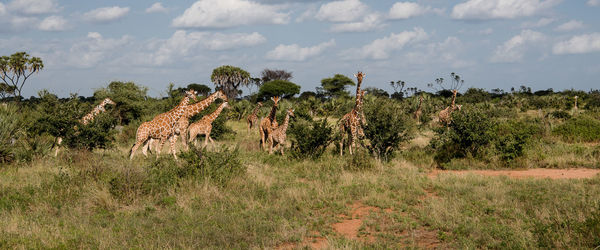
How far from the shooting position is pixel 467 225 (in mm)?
7027

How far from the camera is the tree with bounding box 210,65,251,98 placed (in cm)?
6444

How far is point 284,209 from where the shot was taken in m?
7.98

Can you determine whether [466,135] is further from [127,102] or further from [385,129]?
[127,102]

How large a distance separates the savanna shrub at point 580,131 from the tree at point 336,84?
44380 mm

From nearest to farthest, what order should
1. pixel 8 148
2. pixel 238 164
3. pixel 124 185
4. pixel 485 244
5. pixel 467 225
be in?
pixel 485 244 < pixel 467 225 < pixel 124 185 < pixel 238 164 < pixel 8 148

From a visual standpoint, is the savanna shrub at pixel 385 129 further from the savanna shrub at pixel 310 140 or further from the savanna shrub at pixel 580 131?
the savanna shrub at pixel 580 131

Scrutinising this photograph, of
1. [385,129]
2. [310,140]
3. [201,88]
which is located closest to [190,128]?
[310,140]

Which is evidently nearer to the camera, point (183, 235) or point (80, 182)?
point (183, 235)

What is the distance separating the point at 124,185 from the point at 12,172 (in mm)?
4478

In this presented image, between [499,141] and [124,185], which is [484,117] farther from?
[124,185]

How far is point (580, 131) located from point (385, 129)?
28.5 feet

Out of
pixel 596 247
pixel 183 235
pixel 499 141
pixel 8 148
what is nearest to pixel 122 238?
pixel 183 235

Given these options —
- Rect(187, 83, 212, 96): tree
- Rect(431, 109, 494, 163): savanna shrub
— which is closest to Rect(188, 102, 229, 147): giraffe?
Rect(431, 109, 494, 163): savanna shrub

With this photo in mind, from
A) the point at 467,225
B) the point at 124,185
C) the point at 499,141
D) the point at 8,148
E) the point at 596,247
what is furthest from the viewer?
the point at 499,141
